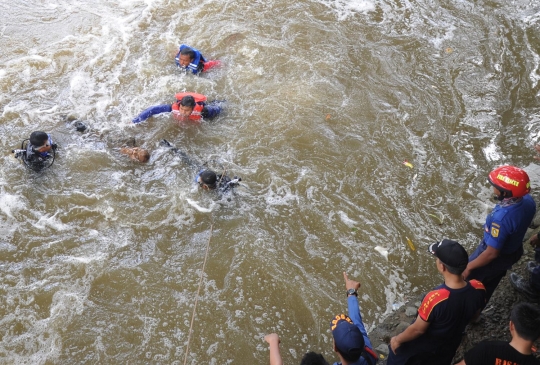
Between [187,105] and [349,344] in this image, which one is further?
[187,105]

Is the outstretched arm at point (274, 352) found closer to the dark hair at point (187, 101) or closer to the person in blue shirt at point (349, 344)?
the person in blue shirt at point (349, 344)

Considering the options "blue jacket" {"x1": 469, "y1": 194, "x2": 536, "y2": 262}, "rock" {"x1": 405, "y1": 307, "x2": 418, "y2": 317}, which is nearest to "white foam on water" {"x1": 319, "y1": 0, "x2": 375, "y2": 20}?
"rock" {"x1": 405, "y1": 307, "x2": 418, "y2": 317}

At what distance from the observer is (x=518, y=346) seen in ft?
8.86

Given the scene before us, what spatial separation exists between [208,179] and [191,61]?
10.4ft

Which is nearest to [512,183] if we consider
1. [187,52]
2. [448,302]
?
[448,302]

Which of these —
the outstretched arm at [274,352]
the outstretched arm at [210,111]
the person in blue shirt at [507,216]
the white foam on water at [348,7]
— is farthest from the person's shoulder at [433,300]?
the white foam on water at [348,7]

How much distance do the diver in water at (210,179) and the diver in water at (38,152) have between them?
1.63m

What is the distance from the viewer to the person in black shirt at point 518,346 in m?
2.65

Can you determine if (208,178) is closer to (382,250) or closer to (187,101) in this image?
(187,101)

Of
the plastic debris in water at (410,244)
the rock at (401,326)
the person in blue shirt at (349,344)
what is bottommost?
the rock at (401,326)

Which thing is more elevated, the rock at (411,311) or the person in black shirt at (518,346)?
the person in black shirt at (518,346)

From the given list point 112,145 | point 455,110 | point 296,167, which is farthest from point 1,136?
point 455,110

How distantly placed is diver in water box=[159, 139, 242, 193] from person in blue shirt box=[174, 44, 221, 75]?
1965 millimetres

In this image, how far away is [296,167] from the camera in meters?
6.66
